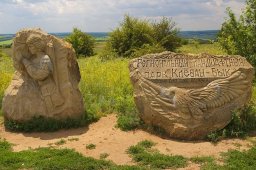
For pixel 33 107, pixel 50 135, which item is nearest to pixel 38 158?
pixel 50 135

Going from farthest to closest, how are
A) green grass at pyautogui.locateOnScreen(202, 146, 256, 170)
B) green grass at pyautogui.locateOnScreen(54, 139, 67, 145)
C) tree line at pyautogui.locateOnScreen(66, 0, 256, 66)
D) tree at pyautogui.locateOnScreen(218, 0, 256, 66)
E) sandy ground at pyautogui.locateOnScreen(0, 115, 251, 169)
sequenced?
1. tree line at pyautogui.locateOnScreen(66, 0, 256, 66)
2. tree at pyautogui.locateOnScreen(218, 0, 256, 66)
3. green grass at pyautogui.locateOnScreen(54, 139, 67, 145)
4. sandy ground at pyautogui.locateOnScreen(0, 115, 251, 169)
5. green grass at pyautogui.locateOnScreen(202, 146, 256, 170)

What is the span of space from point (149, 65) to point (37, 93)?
2.58m

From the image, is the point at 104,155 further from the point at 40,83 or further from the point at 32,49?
the point at 32,49

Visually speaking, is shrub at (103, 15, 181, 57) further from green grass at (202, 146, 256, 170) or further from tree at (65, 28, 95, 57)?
green grass at (202, 146, 256, 170)

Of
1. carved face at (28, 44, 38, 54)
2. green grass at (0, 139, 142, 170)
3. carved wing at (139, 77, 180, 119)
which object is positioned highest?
carved face at (28, 44, 38, 54)

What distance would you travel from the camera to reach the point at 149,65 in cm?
887

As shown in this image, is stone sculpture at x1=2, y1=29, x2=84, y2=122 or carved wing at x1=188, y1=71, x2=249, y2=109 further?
stone sculpture at x1=2, y1=29, x2=84, y2=122

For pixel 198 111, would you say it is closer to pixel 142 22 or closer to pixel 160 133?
Result: pixel 160 133

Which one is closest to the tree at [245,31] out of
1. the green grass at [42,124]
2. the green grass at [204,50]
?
the green grass at [204,50]

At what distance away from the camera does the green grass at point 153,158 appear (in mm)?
6926

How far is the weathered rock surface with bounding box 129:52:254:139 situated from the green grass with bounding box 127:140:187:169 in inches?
38.6

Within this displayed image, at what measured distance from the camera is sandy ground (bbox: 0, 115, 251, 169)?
7586 millimetres

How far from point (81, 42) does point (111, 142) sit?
20.7m

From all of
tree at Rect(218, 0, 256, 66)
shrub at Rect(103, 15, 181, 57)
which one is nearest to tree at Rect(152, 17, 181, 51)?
shrub at Rect(103, 15, 181, 57)
